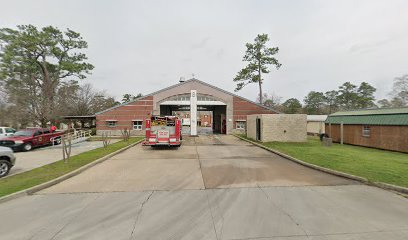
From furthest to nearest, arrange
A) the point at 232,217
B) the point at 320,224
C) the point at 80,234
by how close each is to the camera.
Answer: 1. the point at 232,217
2. the point at 320,224
3. the point at 80,234

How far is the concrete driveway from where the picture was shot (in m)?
3.90

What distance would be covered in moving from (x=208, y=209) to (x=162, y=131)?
36.1 ft

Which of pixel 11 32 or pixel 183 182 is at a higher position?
pixel 11 32

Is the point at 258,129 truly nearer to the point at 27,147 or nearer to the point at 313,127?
the point at 313,127

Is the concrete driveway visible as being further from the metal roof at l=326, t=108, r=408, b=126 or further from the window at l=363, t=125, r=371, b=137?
the window at l=363, t=125, r=371, b=137

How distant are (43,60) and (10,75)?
4.99 meters

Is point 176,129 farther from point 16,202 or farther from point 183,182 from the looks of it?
point 16,202

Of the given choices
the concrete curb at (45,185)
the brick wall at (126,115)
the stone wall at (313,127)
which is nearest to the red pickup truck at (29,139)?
the concrete curb at (45,185)

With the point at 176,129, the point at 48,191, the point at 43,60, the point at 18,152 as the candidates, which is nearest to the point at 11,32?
the point at 43,60

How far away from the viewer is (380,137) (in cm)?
1767

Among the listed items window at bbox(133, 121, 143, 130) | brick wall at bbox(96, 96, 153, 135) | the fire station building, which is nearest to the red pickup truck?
brick wall at bbox(96, 96, 153, 135)

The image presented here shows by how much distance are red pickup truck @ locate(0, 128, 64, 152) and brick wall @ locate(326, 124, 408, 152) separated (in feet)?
97.1

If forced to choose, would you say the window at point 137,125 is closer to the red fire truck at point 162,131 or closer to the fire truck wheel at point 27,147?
the fire truck wheel at point 27,147

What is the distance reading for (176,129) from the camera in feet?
51.1
